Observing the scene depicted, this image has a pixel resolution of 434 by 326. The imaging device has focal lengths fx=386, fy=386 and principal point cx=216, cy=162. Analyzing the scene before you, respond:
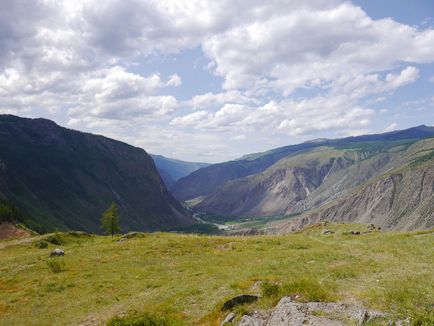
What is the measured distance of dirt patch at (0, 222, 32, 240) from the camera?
85981 millimetres

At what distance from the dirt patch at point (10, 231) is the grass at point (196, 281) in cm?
4673

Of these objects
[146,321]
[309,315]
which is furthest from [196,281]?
[309,315]

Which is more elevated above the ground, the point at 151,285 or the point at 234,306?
the point at 234,306

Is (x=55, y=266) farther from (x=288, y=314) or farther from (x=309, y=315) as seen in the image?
(x=309, y=315)

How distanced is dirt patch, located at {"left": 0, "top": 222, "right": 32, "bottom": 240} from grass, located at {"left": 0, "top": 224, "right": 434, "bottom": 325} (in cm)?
4673

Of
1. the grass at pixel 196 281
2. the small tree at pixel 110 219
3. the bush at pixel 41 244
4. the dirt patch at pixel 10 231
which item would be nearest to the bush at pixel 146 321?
the grass at pixel 196 281

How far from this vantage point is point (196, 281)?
89.5 feet

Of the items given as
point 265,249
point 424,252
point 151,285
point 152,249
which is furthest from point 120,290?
point 424,252

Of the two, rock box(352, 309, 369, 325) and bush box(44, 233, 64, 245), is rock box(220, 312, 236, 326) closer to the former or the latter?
rock box(352, 309, 369, 325)

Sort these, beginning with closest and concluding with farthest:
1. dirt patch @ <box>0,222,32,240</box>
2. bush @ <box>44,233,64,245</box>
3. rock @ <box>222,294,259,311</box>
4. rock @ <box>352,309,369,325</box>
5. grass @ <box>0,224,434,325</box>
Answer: rock @ <box>352,309,369,325</box>, grass @ <box>0,224,434,325</box>, rock @ <box>222,294,259,311</box>, bush @ <box>44,233,64,245</box>, dirt patch @ <box>0,222,32,240</box>

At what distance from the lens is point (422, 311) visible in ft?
44.8

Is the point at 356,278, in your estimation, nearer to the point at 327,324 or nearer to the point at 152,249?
the point at 327,324

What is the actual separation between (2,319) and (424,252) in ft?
99.4

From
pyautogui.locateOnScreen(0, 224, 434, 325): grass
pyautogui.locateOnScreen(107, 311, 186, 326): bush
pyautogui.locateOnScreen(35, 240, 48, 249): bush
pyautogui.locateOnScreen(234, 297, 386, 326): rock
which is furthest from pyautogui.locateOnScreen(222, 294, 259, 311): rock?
pyautogui.locateOnScreen(35, 240, 48, 249): bush
